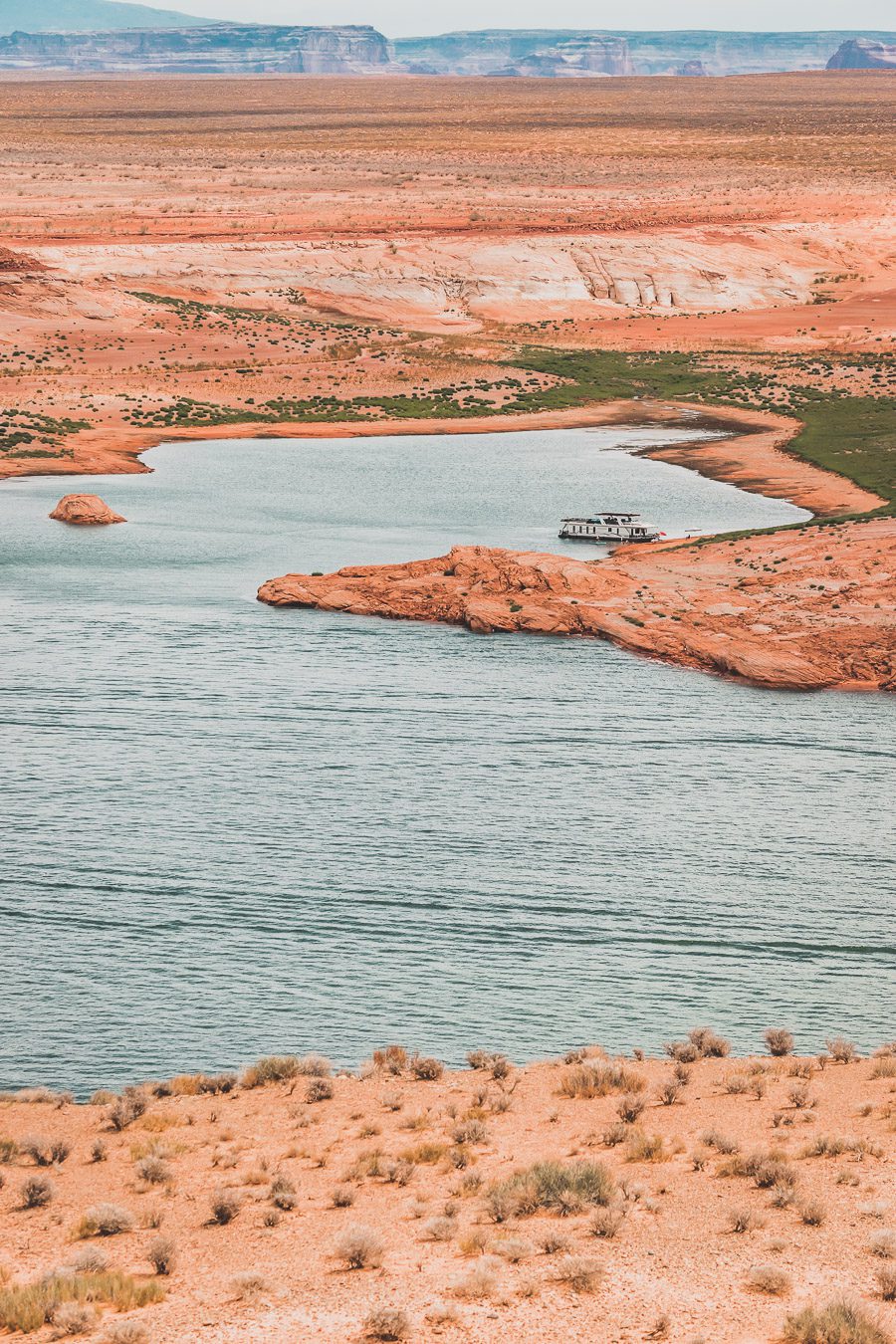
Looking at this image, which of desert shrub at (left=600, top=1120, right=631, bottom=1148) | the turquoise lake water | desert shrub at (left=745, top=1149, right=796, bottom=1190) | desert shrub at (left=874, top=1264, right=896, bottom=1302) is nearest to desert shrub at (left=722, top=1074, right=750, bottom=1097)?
desert shrub at (left=600, top=1120, right=631, bottom=1148)

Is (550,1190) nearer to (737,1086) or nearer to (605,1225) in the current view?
(605,1225)

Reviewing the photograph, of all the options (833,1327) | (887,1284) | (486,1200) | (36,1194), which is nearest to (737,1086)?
(486,1200)

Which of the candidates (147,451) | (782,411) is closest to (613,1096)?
(147,451)

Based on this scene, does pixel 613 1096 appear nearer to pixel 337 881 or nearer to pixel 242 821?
pixel 337 881

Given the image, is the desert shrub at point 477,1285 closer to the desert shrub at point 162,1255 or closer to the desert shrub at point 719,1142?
the desert shrub at point 162,1255

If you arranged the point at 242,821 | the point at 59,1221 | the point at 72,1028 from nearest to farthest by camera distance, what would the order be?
the point at 59,1221 < the point at 72,1028 < the point at 242,821

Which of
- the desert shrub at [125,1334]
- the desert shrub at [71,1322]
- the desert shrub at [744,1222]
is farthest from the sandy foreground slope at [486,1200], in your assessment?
the desert shrub at [71,1322]

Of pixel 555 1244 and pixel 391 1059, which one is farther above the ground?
pixel 555 1244
